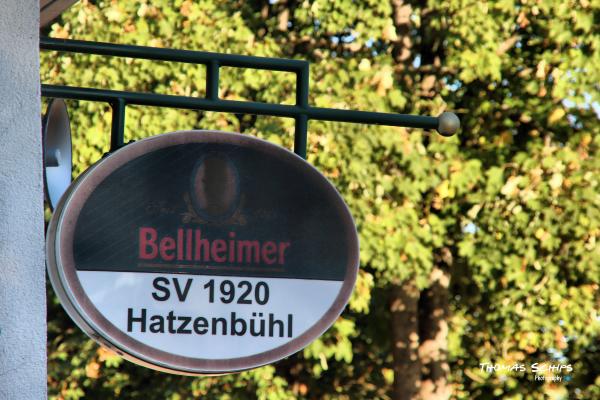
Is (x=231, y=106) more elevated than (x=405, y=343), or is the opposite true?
(x=231, y=106)

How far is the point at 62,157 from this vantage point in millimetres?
3443

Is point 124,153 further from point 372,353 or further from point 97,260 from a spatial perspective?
point 372,353

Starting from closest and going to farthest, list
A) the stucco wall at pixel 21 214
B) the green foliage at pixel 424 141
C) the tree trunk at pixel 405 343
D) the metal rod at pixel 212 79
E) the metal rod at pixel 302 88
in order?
the stucco wall at pixel 21 214
the metal rod at pixel 212 79
the metal rod at pixel 302 88
the green foliage at pixel 424 141
the tree trunk at pixel 405 343

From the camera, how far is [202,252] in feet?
10.1

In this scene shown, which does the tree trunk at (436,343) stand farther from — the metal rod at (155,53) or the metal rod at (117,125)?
the metal rod at (117,125)

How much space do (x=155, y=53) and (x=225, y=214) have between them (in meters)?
0.58

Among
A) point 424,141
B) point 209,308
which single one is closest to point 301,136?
point 209,308

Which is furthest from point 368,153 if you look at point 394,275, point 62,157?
point 62,157

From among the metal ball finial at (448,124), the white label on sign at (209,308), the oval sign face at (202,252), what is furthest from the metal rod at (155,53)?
the white label on sign at (209,308)

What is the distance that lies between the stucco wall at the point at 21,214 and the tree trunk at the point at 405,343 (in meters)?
9.50

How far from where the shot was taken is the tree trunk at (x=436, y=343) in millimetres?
12445

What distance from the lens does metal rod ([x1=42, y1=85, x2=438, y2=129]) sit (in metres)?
3.29

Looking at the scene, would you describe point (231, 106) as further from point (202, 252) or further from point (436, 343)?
point (436, 343)

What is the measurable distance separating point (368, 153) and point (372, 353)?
144 inches
